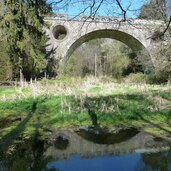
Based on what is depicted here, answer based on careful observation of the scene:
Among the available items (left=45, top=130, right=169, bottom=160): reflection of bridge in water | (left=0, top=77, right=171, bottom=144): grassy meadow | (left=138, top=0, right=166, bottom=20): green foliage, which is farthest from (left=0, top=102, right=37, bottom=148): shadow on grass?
(left=138, top=0, right=166, bottom=20): green foliage

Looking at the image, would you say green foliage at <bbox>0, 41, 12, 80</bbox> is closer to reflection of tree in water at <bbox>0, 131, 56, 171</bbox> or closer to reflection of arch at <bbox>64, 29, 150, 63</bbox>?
reflection of arch at <bbox>64, 29, 150, 63</bbox>

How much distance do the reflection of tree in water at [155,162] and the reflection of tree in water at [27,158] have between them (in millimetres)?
1420

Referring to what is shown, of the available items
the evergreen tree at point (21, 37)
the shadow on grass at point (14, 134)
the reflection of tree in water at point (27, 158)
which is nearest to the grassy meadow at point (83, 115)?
the shadow on grass at point (14, 134)

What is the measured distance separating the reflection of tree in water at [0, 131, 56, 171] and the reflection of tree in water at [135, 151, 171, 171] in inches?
55.9

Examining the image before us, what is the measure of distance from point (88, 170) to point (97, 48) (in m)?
43.5

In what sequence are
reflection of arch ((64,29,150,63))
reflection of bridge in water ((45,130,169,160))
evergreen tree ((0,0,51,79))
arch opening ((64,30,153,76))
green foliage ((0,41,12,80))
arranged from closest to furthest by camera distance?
reflection of bridge in water ((45,130,169,160)) < evergreen tree ((0,0,51,79)) < green foliage ((0,41,12,80)) < reflection of arch ((64,29,150,63)) < arch opening ((64,30,153,76))

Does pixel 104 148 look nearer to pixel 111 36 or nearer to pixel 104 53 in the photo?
pixel 111 36

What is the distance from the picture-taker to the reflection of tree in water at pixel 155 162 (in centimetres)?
535

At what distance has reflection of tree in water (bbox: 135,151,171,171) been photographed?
5.35 metres

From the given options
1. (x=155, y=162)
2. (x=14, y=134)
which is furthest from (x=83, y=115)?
(x=155, y=162)

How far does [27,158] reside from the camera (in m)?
5.86

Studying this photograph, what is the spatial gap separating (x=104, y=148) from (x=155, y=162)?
1240mm

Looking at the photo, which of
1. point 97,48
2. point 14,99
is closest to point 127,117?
point 14,99

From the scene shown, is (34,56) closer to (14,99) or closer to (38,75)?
(38,75)
